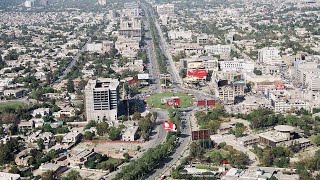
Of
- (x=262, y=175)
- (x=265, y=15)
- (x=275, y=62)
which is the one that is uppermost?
(x=265, y=15)

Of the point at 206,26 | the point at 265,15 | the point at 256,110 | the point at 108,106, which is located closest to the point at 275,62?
the point at 256,110

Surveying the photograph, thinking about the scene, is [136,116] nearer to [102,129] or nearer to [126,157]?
[102,129]

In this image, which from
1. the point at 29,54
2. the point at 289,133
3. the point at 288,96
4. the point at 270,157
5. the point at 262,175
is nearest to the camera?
the point at 262,175

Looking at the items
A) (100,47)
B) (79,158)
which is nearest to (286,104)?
(79,158)

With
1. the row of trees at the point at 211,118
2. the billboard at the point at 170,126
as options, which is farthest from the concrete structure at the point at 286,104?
the billboard at the point at 170,126

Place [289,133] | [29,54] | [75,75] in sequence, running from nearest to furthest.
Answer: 1. [289,133]
2. [75,75]
3. [29,54]

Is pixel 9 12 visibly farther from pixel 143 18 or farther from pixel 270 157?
pixel 270 157
